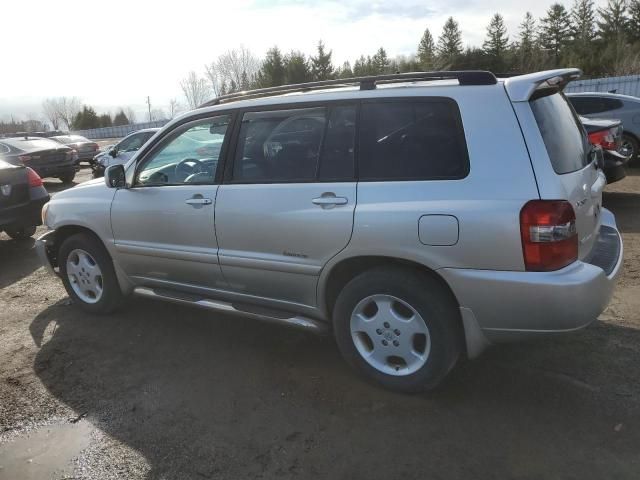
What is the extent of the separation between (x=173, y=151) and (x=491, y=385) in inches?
112

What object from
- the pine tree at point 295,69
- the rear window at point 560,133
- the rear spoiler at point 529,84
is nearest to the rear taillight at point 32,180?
the rear spoiler at point 529,84

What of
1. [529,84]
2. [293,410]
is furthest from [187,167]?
[529,84]

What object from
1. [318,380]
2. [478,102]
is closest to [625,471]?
[318,380]

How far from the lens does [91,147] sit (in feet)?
64.6

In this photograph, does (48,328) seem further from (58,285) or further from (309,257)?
(309,257)

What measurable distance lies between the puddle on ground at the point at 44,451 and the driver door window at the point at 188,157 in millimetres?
1801

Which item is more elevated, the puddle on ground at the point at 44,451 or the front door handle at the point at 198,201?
the front door handle at the point at 198,201

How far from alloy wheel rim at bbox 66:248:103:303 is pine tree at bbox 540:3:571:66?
2353 inches

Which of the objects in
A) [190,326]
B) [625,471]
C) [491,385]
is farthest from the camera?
[190,326]

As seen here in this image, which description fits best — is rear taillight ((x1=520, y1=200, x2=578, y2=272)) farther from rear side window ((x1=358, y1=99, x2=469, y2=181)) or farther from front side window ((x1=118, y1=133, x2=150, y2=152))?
front side window ((x1=118, y1=133, x2=150, y2=152))

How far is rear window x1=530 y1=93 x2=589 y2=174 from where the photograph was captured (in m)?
2.81

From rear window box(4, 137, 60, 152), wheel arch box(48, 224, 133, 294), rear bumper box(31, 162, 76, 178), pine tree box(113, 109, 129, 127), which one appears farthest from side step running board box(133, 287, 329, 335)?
pine tree box(113, 109, 129, 127)

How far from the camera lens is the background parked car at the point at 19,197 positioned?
671cm

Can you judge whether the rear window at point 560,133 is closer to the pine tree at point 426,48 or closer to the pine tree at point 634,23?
the pine tree at point 634,23
